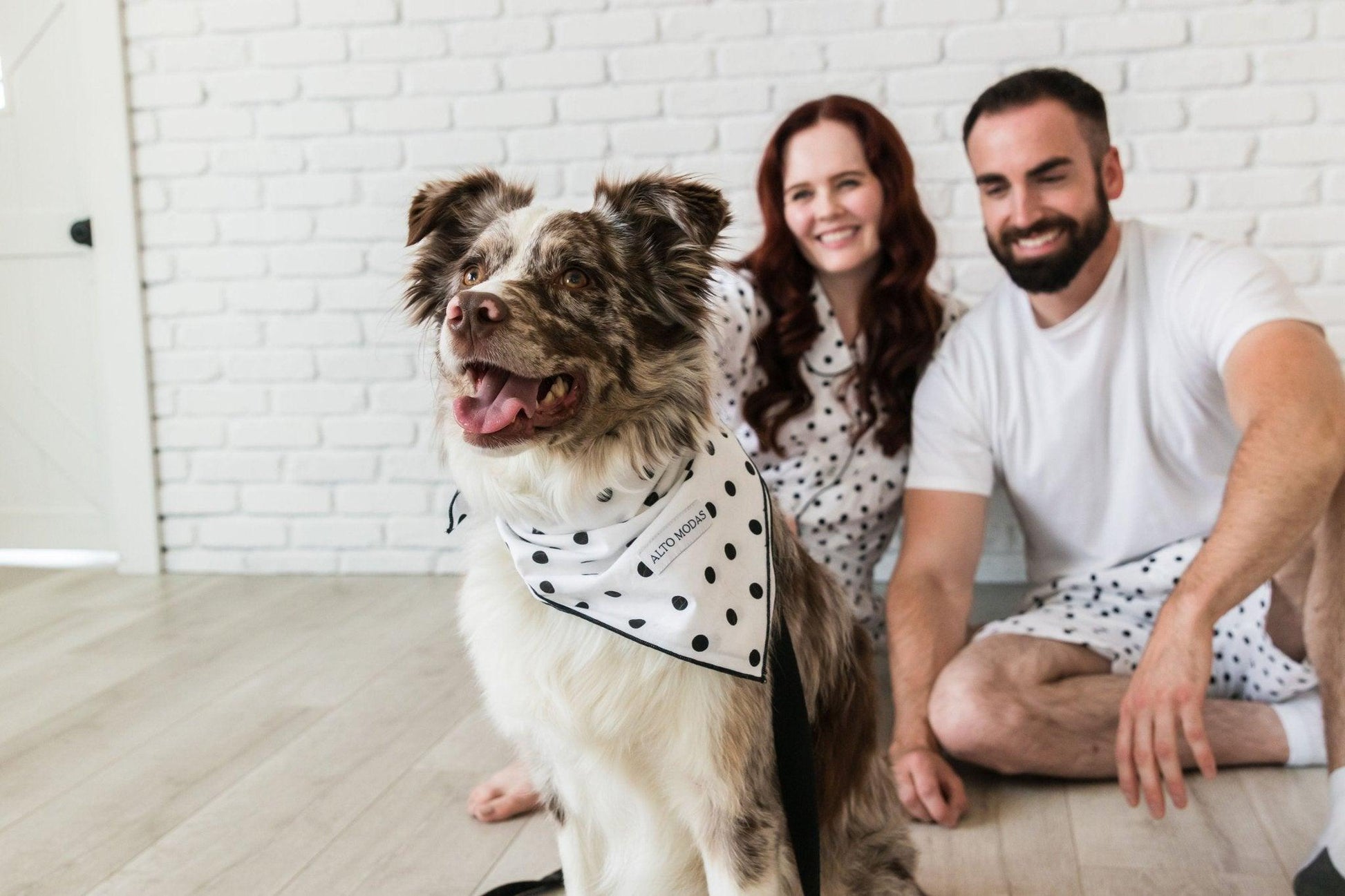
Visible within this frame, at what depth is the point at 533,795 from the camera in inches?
89.2

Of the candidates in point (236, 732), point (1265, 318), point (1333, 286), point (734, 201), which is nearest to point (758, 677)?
point (1265, 318)

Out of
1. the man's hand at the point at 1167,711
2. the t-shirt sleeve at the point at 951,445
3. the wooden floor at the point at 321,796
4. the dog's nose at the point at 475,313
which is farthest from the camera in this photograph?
the t-shirt sleeve at the point at 951,445

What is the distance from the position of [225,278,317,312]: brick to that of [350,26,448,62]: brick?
0.77 meters

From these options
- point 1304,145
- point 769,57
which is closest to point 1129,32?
point 1304,145

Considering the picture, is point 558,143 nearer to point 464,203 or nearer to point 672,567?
point 464,203

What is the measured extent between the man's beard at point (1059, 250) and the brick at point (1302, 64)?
4.11 ft

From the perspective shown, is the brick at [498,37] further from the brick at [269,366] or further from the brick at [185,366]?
the brick at [185,366]

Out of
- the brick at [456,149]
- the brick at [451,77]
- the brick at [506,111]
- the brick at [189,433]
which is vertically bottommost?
the brick at [189,433]

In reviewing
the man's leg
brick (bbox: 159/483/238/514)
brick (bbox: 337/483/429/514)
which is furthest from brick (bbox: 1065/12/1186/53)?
brick (bbox: 159/483/238/514)

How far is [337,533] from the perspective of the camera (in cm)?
396

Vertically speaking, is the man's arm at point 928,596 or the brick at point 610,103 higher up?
the brick at point 610,103

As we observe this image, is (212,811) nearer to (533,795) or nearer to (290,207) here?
(533,795)

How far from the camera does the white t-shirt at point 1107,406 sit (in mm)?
2357

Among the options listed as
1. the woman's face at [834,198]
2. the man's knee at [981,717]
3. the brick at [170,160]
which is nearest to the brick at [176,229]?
the brick at [170,160]
